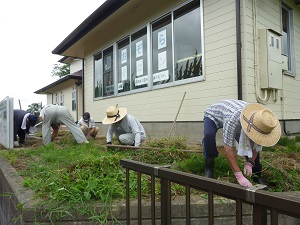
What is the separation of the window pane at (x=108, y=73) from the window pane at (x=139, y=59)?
1.43m

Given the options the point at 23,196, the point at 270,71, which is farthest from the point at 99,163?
the point at 270,71

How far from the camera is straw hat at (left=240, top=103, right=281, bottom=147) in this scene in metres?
2.24

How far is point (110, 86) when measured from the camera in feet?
29.1

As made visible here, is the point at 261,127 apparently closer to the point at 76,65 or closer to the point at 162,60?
the point at 162,60

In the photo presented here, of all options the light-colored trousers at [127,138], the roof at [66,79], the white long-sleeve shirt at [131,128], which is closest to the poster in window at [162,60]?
the white long-sleeve shirt at [131,128]

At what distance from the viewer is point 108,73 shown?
355 inches

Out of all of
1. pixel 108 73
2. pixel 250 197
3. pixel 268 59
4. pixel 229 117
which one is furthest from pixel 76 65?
pixel 250 197

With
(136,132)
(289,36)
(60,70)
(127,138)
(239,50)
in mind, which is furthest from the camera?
(60,70)

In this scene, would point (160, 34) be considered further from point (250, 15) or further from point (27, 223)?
point (27, 223)

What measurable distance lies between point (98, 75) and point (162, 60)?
4.08 metres

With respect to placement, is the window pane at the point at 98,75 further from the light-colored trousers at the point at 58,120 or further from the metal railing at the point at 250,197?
the metal railing at the point at 250,197

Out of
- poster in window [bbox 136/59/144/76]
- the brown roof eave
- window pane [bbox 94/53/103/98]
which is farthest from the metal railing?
window pane [bbox 94/53/103/98]

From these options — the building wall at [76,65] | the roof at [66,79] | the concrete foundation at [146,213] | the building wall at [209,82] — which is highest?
the building wall at [76,65]

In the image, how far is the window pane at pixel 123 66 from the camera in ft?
25.9
